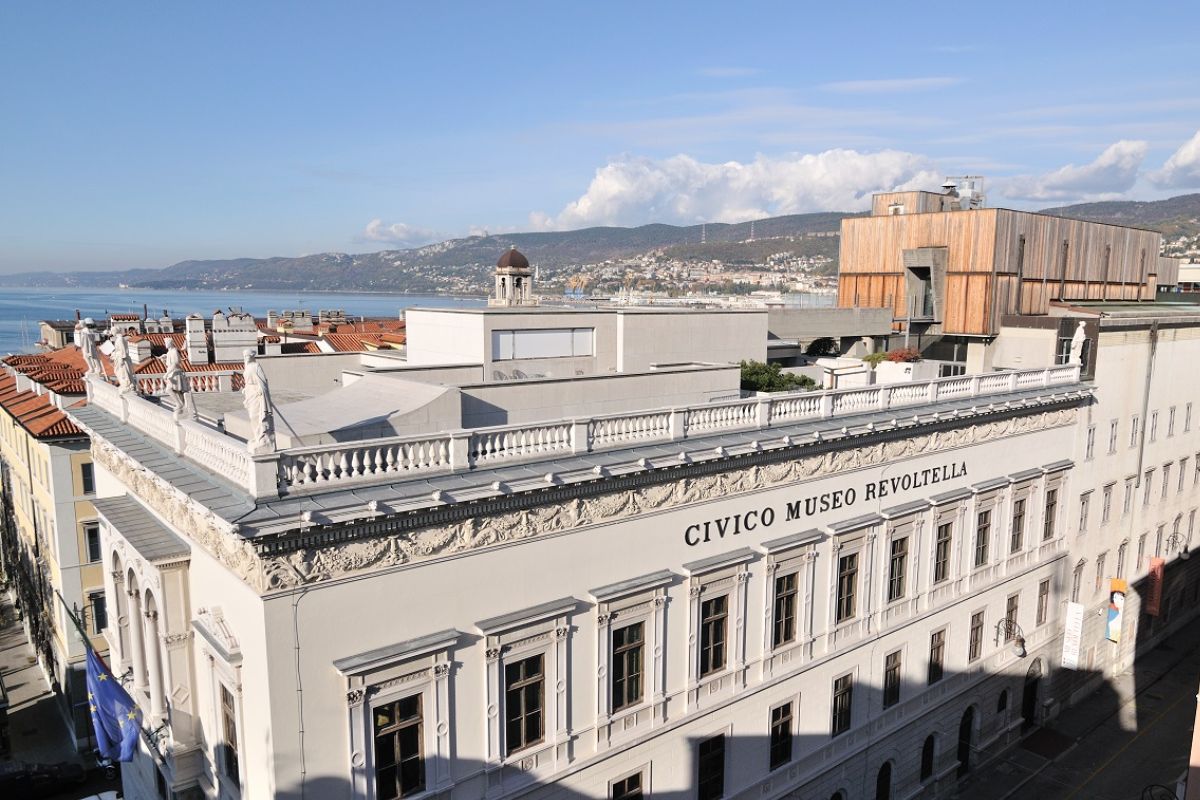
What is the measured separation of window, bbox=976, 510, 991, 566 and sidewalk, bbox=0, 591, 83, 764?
3113cm

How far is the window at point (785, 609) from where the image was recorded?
18625 millimetres

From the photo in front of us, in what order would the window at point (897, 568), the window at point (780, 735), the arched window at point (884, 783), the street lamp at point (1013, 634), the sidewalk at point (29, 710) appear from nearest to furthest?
the window at point (780, 735), the window at point (897, 568), the arched window at point (884, 783), the street lamp at point (1013, 634), the sidewalk at point (29, 710)

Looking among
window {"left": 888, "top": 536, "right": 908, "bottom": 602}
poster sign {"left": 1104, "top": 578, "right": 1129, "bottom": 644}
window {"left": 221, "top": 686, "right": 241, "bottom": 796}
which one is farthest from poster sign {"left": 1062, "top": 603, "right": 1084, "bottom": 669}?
window {"left": 221, "top": 686, "right": 241, "bottom": 796}

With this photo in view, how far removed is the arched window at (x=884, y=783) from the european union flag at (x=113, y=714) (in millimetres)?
18506

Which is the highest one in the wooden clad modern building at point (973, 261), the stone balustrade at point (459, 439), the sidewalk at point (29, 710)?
the wooden clad modern building at point (973, 261)

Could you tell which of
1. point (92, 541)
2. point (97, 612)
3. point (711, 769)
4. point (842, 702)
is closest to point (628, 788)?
point (711, 769)

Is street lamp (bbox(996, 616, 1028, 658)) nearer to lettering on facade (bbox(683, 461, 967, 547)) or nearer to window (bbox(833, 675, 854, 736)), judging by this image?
lettering on facade (bbox(683, 461, 967, 547))

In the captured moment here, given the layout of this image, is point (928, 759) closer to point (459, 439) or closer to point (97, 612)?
point (459, 439)

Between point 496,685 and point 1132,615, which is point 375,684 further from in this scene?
point 1132,615

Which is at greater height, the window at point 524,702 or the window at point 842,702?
the window at point 524,702

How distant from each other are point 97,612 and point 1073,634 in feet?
112

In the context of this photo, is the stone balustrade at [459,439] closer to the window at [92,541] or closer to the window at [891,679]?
the window at [891,679]

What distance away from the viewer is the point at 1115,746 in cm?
2855

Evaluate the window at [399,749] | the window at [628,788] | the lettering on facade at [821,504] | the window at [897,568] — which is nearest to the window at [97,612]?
the window at [399,749]
